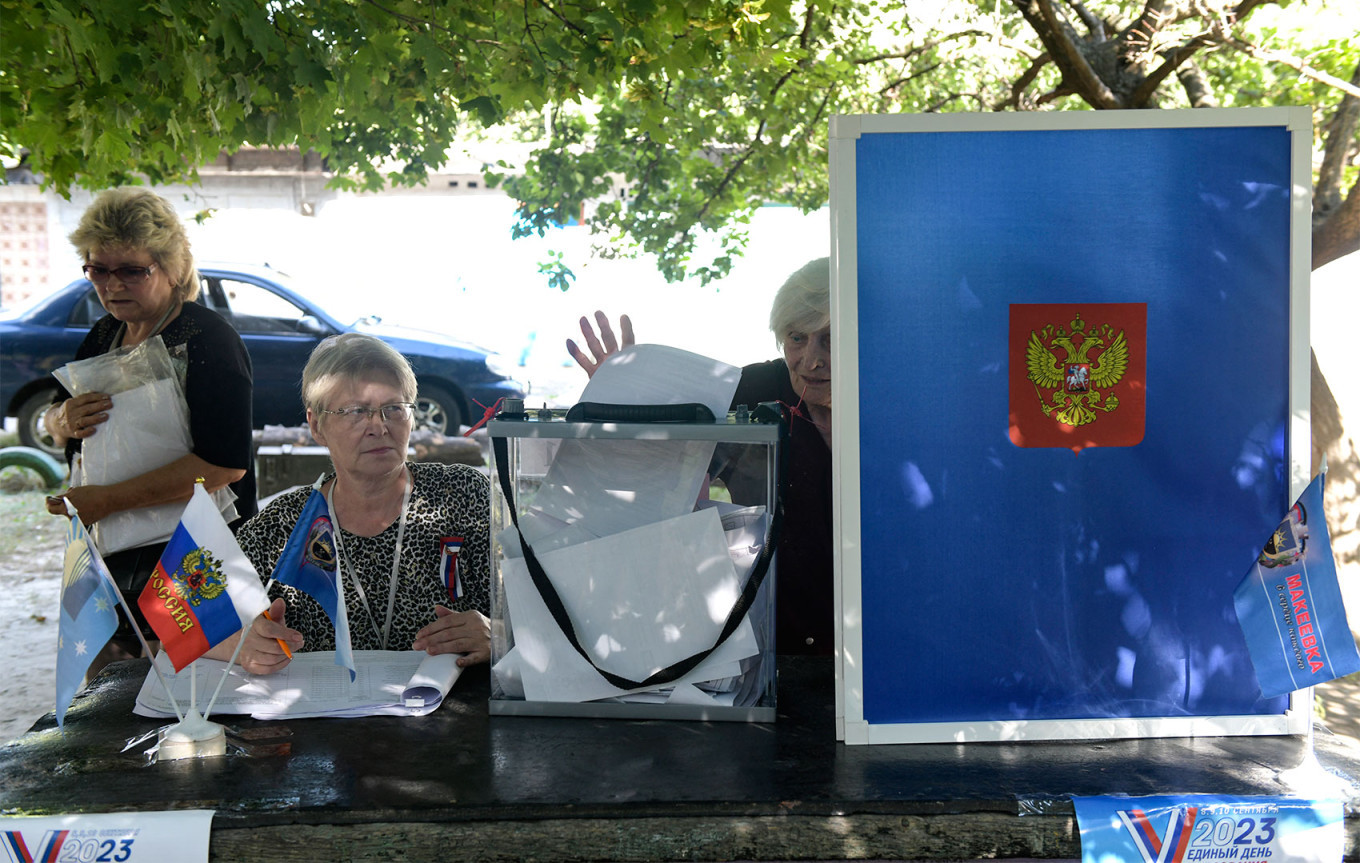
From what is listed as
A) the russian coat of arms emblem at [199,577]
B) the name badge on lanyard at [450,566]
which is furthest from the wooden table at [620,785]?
the name badge on lanyard at [450,566]

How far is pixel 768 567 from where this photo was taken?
1712 mm

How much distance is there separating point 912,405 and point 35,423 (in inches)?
457

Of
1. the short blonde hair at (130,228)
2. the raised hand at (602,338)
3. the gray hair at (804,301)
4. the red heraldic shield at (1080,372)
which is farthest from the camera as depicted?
the short blonde hair at (130,228)

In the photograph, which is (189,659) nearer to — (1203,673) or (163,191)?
(1203,673)

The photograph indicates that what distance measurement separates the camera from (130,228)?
299cm

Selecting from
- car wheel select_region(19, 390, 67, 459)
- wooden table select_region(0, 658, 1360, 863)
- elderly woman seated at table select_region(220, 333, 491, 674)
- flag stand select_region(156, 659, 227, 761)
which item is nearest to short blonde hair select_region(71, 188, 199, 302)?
elderly woman seated at table select_region(220, 333, 491, 674)

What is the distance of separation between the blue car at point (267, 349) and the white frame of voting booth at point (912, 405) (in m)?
9.02

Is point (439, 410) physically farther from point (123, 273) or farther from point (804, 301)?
point (804, 301)

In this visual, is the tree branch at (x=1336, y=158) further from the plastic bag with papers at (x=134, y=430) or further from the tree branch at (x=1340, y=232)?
the plastic bag with papers at (x=134, y=430)

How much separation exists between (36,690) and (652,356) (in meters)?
5.08

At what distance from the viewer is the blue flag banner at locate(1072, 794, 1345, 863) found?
149cm

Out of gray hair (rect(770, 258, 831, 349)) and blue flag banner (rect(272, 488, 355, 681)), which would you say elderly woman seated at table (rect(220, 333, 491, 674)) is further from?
gray hair (rect(770, 258, 831, 349))

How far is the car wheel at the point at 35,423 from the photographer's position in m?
11.0

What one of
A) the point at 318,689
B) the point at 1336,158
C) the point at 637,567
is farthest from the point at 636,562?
the point at 1336,158
